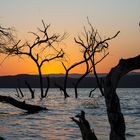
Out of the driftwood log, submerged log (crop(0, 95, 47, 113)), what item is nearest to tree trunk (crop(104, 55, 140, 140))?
the driftwood log

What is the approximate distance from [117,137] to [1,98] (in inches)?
749

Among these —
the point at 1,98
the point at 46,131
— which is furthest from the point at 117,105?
the point at 1,98

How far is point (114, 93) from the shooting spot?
23.4 ft

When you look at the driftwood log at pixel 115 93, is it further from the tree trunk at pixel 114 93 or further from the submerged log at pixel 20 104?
the submerged log at pixel 20 104

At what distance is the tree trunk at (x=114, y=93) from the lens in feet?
22.9

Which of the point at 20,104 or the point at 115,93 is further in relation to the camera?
the point at 20,104

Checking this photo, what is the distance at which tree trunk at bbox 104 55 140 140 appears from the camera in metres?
6.99

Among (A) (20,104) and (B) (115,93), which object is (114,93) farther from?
(A) (20,104)

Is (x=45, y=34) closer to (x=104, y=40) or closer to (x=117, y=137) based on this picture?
(x=104, y=40)

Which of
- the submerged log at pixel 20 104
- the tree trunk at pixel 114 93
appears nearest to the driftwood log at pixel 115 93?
the tree trunk at pixel 114 93

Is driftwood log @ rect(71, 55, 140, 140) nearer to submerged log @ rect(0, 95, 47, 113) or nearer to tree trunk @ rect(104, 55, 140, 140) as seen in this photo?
tree trunk @ rect(104, 55, 140, 140)

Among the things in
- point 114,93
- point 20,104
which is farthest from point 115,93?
point 20,104

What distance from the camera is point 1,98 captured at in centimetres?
2556

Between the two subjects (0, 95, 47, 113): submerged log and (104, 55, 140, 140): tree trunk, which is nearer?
(104, 55, 140, 140): tree trunk
